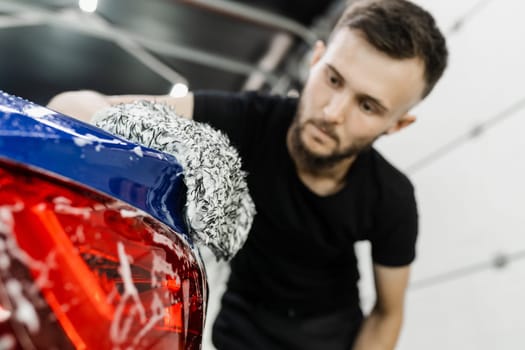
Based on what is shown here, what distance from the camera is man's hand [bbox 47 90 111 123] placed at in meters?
Result: 0.73

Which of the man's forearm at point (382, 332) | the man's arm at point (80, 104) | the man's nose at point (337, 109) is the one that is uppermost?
the man's nose at point (337, 109)

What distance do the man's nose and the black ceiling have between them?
6.11 ft

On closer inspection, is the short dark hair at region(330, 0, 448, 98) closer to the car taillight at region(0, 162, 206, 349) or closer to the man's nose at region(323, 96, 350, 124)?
the man's nose at region(323, 96, 350, 124)

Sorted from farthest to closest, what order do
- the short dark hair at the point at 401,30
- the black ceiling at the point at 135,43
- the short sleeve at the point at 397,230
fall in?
the black ceiling at the point at 135,43
the short sleeve at the point at 397,230
the short dark hair at the point at 401,30

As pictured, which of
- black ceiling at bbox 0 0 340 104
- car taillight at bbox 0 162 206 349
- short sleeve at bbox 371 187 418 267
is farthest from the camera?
black ceiling at bbox 0 0 340 104

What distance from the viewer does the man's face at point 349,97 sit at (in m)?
1.01

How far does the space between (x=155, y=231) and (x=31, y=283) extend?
121mm

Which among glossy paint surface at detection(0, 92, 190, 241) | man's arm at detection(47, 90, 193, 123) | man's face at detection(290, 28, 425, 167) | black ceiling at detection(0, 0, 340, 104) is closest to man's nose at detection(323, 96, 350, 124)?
man's face at detection(290, 28, 425, 167)

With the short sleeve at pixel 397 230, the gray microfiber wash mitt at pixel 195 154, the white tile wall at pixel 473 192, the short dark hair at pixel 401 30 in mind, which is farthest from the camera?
the white tile wall at pixel 473 192

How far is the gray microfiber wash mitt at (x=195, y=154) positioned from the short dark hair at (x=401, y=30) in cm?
60

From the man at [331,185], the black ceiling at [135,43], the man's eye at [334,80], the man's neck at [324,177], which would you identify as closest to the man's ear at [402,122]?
the man at [331,185]

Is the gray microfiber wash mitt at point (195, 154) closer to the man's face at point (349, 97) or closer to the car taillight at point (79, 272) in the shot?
the car taillight at point (79, 272)

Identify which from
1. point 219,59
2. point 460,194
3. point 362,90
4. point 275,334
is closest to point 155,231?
point 362,90

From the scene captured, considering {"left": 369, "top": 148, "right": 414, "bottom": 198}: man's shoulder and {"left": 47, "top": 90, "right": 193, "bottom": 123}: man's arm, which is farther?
{"left": 369, "top": 148, "right": 414, "bottom": 198}: man's shoulder
